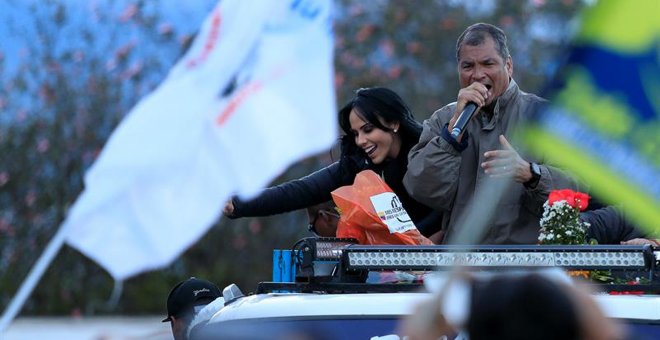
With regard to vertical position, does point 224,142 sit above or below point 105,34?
below

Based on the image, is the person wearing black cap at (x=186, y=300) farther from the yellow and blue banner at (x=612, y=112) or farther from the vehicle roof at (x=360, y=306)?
the yellow and blue banner at (x=612, y=112)

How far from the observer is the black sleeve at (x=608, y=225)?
6.19 metres

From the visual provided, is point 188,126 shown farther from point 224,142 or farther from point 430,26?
point 430,26

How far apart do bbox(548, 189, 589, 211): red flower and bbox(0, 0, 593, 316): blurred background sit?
33.0 ft

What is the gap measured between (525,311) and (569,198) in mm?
2685

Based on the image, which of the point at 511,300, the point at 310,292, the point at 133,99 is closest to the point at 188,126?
the point at 310,292

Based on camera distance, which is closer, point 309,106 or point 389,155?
point 309,106

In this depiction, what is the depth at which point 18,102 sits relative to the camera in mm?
16859

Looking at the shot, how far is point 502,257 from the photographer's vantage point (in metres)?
4.89

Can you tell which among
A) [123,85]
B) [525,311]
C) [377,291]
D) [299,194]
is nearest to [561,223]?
[377,291]

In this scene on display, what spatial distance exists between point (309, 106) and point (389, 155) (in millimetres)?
2025

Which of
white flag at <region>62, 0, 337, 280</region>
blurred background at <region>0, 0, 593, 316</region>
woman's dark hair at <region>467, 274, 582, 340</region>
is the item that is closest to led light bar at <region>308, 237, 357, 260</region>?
white flag at <region>62, 0, 337, 280</region>

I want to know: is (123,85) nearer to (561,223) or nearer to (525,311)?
(561,223)

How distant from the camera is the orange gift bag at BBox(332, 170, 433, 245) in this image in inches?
231
